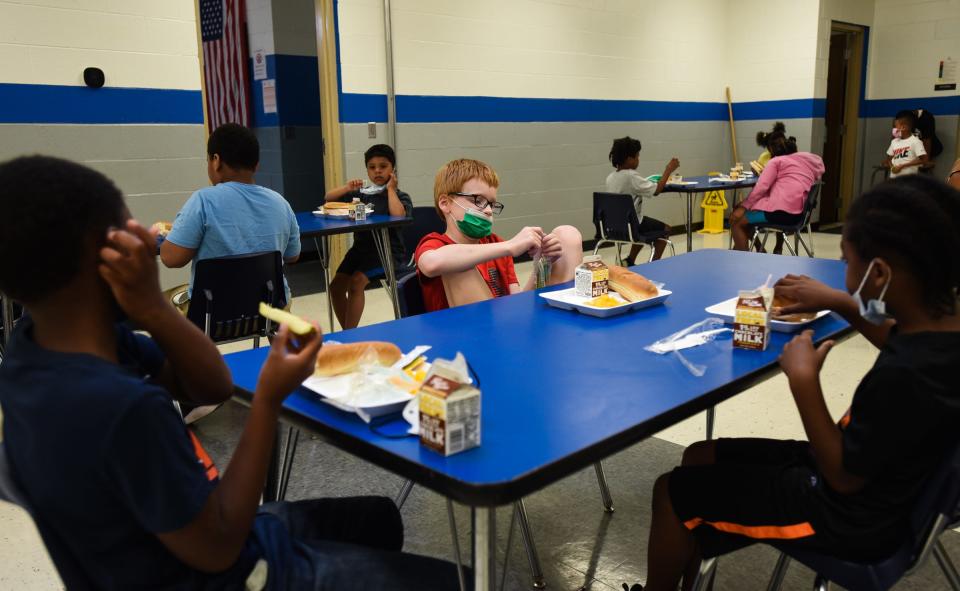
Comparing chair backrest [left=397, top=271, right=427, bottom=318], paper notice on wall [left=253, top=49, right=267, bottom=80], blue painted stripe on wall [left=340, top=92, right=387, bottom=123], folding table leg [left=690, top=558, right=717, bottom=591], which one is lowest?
folding table leg [left=690, top=558, right=717, bottom=591]

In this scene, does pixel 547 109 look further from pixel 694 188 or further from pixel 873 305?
pixel 873 305

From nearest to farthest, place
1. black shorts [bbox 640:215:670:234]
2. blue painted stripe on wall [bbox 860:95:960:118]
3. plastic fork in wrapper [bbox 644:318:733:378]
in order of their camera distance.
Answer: plastic fork in wrapper [bbox 644:318:733:378]
black shorts [bbox 640:215:670:234]
blue painted stripe on wall [bbox 860:95:960:118]

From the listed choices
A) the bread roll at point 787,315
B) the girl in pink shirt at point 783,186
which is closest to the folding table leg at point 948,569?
the bread roll at point 787,315

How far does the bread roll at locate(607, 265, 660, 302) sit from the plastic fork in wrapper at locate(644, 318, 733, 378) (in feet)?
0.63

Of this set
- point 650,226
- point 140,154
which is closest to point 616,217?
point 650,226

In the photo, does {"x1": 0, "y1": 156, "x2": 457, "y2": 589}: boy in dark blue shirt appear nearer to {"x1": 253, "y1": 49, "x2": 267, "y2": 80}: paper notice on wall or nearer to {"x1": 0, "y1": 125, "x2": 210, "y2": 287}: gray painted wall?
{"x1": 0, "y1": 125, "x2": 210, "y2": 287}: gray painted wall

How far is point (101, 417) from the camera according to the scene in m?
0.85

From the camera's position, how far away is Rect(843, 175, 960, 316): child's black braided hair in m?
1.19

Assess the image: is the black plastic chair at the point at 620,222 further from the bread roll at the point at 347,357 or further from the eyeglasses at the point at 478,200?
the bread roll at the point at 347,357

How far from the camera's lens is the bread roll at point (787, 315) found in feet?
5.35

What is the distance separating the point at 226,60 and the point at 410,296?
5890 millimetres

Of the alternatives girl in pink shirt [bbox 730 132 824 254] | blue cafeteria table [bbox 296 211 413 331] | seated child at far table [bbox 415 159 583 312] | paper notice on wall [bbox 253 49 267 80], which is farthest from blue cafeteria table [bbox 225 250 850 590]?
paper notice on wall [bbox 253 49 267 80]

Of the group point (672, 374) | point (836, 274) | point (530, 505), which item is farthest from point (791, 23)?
point (672, 374)

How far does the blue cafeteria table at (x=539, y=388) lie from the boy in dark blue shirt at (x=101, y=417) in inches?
8.6
